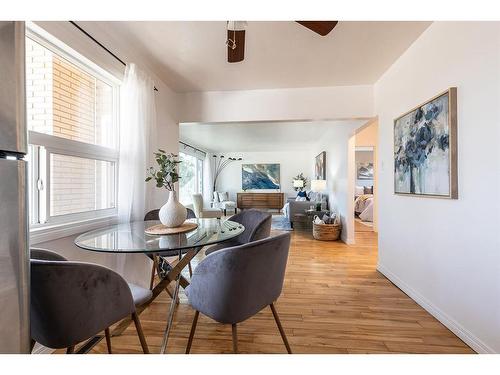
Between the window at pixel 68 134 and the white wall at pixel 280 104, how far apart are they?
47.6 inches

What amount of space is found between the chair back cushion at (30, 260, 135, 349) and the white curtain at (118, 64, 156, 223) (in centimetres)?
107

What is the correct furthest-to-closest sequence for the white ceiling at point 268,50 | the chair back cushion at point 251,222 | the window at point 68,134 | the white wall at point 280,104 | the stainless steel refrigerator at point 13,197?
the white wall at point 280,104
the chair back cushion at point 251,222
the white ceiling at point 268,50
the window at point 68,134
the stainless steel refrigerator at point 13,197

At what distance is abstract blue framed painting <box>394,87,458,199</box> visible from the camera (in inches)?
61.4

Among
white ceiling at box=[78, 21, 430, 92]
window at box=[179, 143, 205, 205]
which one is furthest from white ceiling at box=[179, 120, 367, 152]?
white ceiling at box=[78, 21, 430, 92]

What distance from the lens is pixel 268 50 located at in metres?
2.10

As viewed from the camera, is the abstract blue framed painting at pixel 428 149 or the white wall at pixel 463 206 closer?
the white wall at pixel 463 206

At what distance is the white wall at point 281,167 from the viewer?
8195mm

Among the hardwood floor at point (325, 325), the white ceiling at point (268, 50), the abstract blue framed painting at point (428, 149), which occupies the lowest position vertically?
the hardwood floor at point (325, 325)

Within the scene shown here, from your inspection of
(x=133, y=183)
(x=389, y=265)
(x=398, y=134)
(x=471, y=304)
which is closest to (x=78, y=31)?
(x=133, y=183)

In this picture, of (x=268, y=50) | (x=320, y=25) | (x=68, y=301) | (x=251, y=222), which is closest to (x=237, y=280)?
(x=68, y=301)

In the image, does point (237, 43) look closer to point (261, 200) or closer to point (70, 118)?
point (70, 118)

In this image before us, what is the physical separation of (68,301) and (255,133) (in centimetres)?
489

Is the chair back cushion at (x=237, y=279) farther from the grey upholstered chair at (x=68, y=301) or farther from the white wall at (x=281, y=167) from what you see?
the white wall at (x=281, y=167)

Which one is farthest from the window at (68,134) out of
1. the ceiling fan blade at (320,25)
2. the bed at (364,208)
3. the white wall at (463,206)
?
the bed at (364,208)
